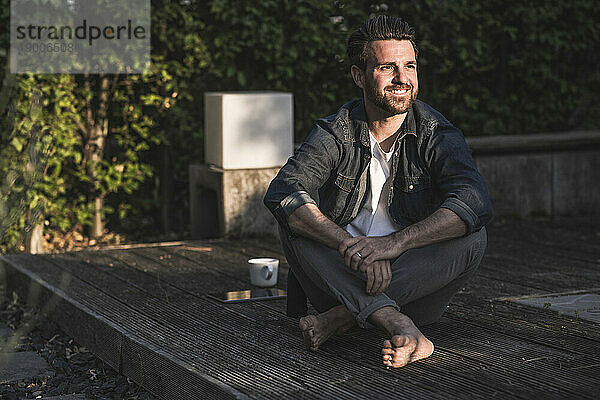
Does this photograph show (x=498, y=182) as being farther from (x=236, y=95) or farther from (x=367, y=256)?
(x=367, y=256)

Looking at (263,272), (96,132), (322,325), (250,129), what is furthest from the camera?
(96,132)

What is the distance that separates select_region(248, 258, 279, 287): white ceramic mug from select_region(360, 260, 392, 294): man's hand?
120cm

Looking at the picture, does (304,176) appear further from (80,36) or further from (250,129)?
(80,36)

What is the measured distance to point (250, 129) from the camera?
5.43m

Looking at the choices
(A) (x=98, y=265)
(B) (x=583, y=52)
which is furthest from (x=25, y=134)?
(B) (x=583, y=52)

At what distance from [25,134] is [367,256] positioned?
323 centimetres

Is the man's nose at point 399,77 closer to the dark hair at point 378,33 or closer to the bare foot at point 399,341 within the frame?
the dark hair at point 378,33

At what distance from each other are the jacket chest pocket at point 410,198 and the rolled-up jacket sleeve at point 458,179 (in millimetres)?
54

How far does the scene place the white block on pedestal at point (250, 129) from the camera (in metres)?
5.38

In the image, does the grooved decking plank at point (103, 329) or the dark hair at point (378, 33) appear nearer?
the grooved decking plank at point (103, 329)

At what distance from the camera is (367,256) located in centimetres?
277

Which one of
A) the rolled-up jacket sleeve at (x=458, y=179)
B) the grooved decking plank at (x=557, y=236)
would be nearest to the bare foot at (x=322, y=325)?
the rolled-up jacket sleeve at (x=458, y=179)

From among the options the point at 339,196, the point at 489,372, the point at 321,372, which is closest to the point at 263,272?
the point at 339,196

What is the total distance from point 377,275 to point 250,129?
2792 millimetres
